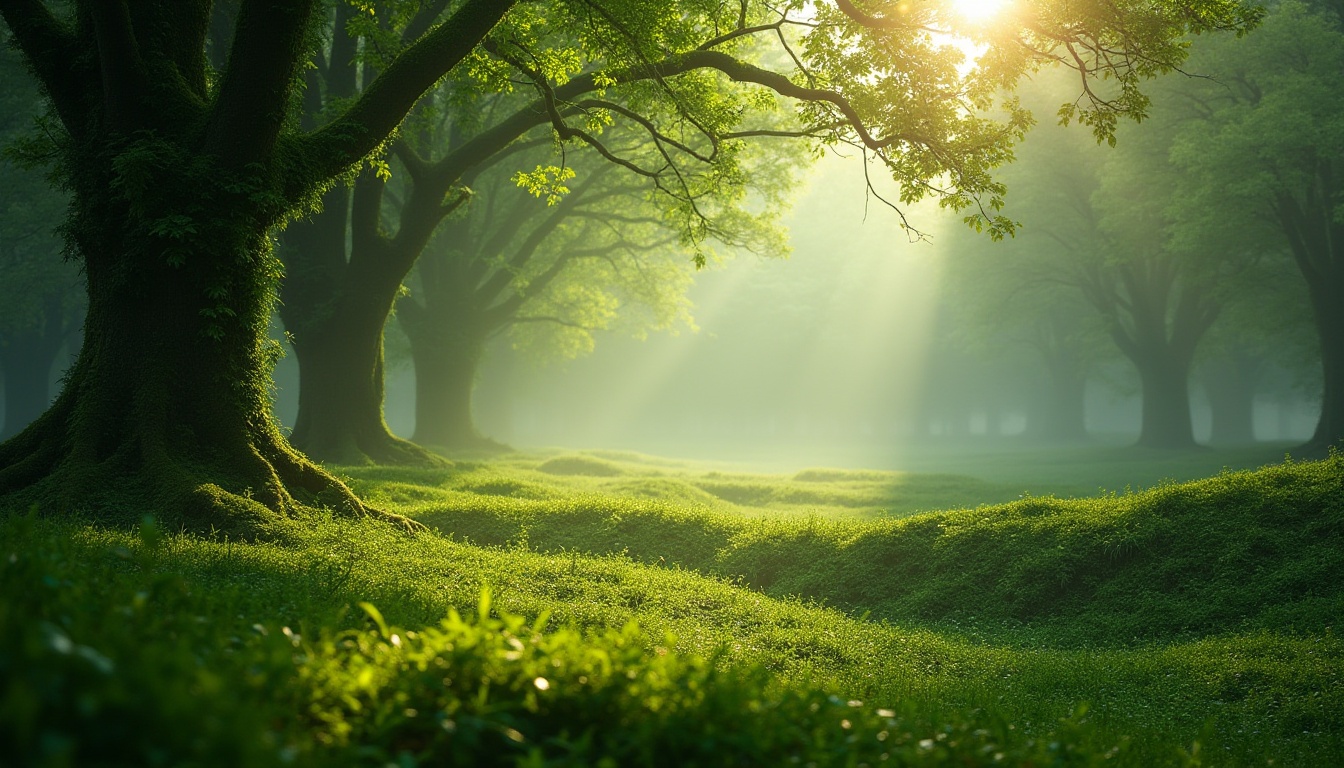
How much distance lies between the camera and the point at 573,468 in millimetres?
30844

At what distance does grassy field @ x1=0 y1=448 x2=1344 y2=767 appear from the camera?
3.06 meters

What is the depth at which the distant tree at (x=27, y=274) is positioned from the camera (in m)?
30.6

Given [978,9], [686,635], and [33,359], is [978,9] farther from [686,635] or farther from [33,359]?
[33,359]

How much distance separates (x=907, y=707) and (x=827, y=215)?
86800 millimetres

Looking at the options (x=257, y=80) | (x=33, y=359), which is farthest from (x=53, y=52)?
(x=33, y=359)

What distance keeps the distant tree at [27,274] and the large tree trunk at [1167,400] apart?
145 ft

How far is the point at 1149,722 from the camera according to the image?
7.03 meters

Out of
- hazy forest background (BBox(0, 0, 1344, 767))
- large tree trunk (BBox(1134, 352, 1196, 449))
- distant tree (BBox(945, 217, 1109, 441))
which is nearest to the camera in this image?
hazy forest background (BBox(0, 0, 1344, 767))

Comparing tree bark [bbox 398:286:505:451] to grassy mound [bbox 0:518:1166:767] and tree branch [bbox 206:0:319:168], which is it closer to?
tree branch [bbox 206:0:319:168]

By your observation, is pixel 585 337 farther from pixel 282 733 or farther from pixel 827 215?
pixel 827 215

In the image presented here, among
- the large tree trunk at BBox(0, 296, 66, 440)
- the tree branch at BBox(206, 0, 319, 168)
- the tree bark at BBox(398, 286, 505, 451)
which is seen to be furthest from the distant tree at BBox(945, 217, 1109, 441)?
the large tree trunk at BBox(0, 296, 66, 440)

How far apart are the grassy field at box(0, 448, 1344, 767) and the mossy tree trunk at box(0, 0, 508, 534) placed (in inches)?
44.9

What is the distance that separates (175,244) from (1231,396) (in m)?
62.6

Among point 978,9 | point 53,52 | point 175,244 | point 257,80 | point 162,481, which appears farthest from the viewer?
point 978,9
